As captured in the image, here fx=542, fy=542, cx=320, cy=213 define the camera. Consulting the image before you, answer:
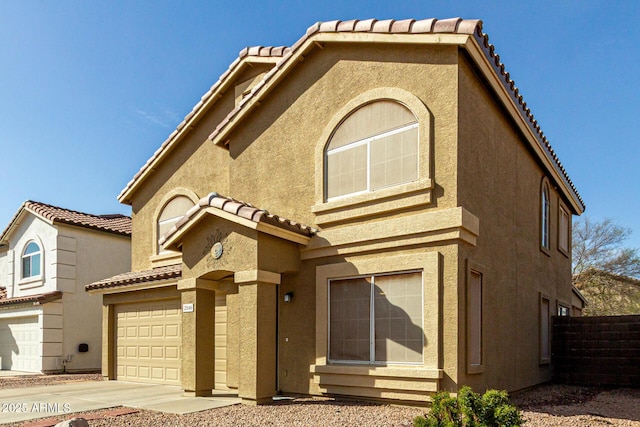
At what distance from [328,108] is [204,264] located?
453cm

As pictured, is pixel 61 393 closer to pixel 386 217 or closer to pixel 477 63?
pixel 386 217

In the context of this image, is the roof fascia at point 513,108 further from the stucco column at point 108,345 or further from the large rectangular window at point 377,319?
the stucco column at point 108,345

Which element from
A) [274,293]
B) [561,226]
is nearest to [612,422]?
[274,293]

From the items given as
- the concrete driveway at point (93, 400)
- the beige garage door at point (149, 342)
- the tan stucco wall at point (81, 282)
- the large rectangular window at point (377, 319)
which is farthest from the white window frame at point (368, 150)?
the tan stucco wall at point (81, 282)

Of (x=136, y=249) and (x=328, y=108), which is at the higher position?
(x=328, y=108)

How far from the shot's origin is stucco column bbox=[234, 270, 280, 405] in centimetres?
1091

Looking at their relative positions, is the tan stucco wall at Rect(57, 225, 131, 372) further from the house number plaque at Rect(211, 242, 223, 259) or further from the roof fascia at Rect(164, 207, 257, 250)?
the house number plaque at Rect(211, 242, 223, 259)

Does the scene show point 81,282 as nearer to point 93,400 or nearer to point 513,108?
point 93,400

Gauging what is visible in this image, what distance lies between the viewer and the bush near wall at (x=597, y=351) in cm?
1505

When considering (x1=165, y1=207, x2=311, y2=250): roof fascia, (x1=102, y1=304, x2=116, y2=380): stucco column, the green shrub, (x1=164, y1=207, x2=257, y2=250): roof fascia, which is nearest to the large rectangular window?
(x1=165, y1=207, x2=311, y2=250): roof fascia

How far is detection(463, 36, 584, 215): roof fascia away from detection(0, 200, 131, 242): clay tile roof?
16758 mm

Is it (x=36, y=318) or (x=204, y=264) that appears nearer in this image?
(x=204, y=264)

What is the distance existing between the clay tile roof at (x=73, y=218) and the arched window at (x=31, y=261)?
145 centimetres

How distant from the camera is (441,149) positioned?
34.2 feet
